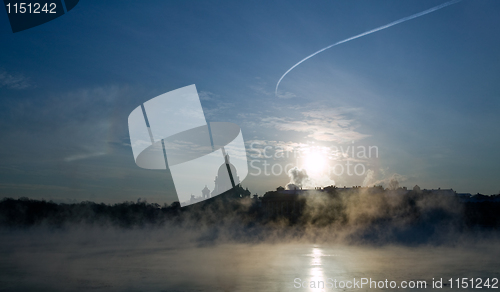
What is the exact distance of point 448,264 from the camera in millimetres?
31859

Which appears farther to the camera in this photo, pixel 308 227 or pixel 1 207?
pixel 1 207

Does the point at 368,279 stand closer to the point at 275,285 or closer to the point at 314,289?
the point at 314,289

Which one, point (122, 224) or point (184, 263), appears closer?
point (184, 263)

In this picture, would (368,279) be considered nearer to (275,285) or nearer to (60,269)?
(275,285)

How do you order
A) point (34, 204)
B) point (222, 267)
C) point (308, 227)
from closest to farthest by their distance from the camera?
point (222, 267) → point (308, 227) → point (34, 204)

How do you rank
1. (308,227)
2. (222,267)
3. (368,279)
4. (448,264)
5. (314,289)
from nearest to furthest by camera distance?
(314,289) < (368,279) < (222,267) < (448,264) < (308,227)

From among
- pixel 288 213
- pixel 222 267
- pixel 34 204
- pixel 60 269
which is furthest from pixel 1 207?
pixel 222 267

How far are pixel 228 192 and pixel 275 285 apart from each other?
129 metres

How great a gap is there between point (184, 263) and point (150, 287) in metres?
11.0

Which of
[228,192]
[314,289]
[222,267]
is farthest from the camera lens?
[228,192]

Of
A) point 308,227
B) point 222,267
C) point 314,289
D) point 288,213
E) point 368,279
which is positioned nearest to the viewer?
point 314,289

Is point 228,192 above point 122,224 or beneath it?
above

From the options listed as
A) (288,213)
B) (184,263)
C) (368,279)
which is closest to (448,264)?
(368,279)

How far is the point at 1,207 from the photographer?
162250 millimetres
